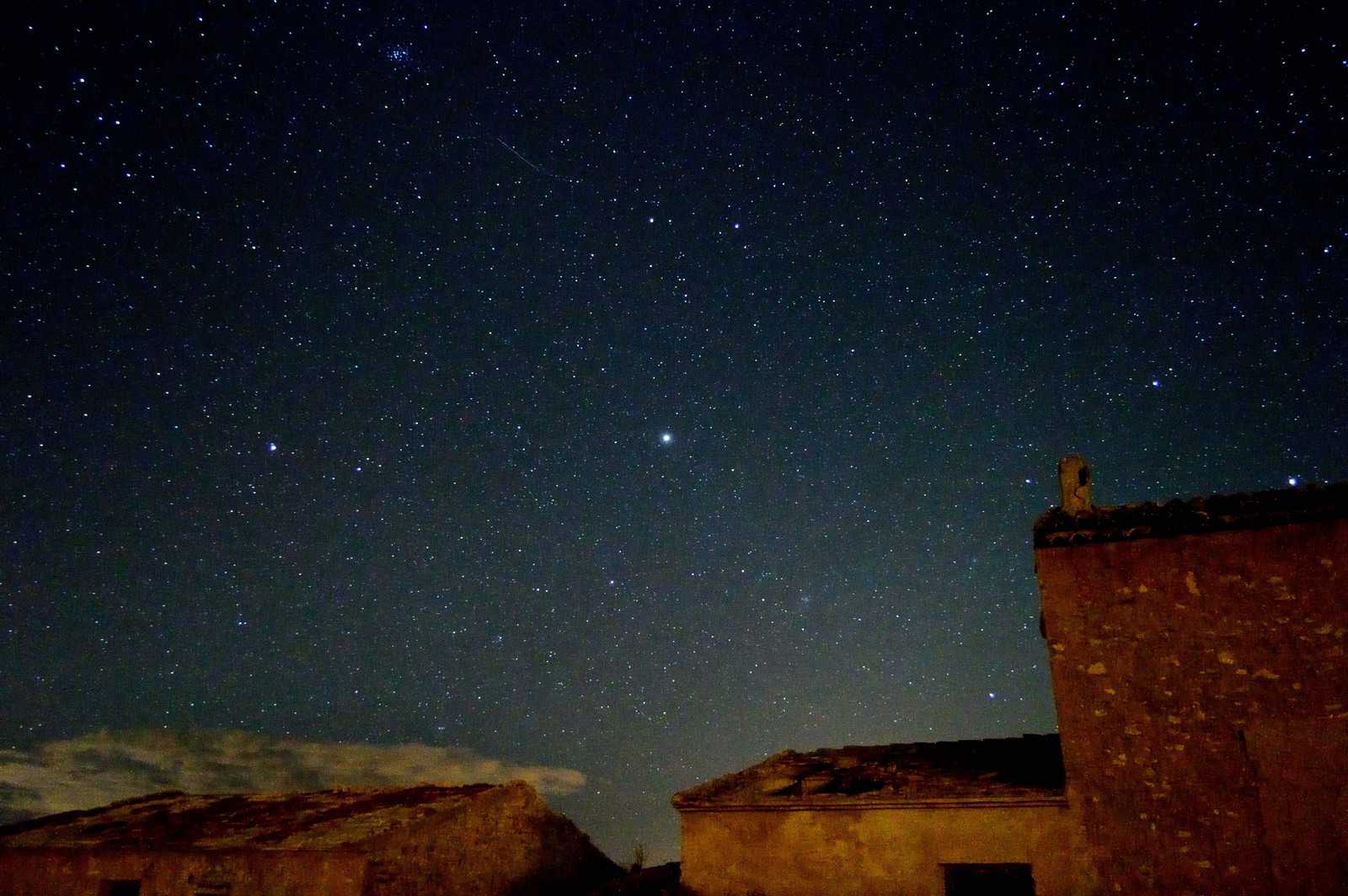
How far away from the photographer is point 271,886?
15.3m

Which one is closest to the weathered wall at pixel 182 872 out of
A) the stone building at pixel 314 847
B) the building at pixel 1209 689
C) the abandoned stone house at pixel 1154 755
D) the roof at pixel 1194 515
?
the stone building at pixel 314 847

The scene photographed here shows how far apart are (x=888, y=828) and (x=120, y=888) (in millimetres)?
15791

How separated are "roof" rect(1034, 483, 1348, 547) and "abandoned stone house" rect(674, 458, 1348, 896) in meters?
0.02

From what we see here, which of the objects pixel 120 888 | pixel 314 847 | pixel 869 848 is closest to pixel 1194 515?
pixel 869 848

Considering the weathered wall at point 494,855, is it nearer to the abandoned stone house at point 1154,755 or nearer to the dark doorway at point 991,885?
the abandoned stone house at point 1154,755

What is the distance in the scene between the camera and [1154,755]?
11.4m

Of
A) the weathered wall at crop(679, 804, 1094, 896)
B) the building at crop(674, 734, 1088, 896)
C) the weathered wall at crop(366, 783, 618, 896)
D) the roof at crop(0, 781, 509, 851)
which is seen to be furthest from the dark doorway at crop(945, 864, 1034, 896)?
the roof at crop(0, 781, 509, 851)

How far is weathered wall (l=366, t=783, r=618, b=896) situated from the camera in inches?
605

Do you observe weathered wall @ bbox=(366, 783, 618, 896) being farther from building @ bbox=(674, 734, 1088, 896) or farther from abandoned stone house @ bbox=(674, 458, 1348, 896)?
abandoned stone house @ bbox=(674, 458, 1348, 896)

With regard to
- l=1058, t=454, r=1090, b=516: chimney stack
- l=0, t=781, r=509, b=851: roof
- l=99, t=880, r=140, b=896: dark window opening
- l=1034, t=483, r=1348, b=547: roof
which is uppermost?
l=1058, t=454, r=1090, b=516: chimney stack

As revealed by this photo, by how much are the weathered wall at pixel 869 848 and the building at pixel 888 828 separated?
0.04 ft

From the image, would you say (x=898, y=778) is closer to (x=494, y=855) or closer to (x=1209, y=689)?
(x=1209, y=689)

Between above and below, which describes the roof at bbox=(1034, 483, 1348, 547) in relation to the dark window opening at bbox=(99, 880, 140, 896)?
above

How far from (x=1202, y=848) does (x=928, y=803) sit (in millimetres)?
3460
